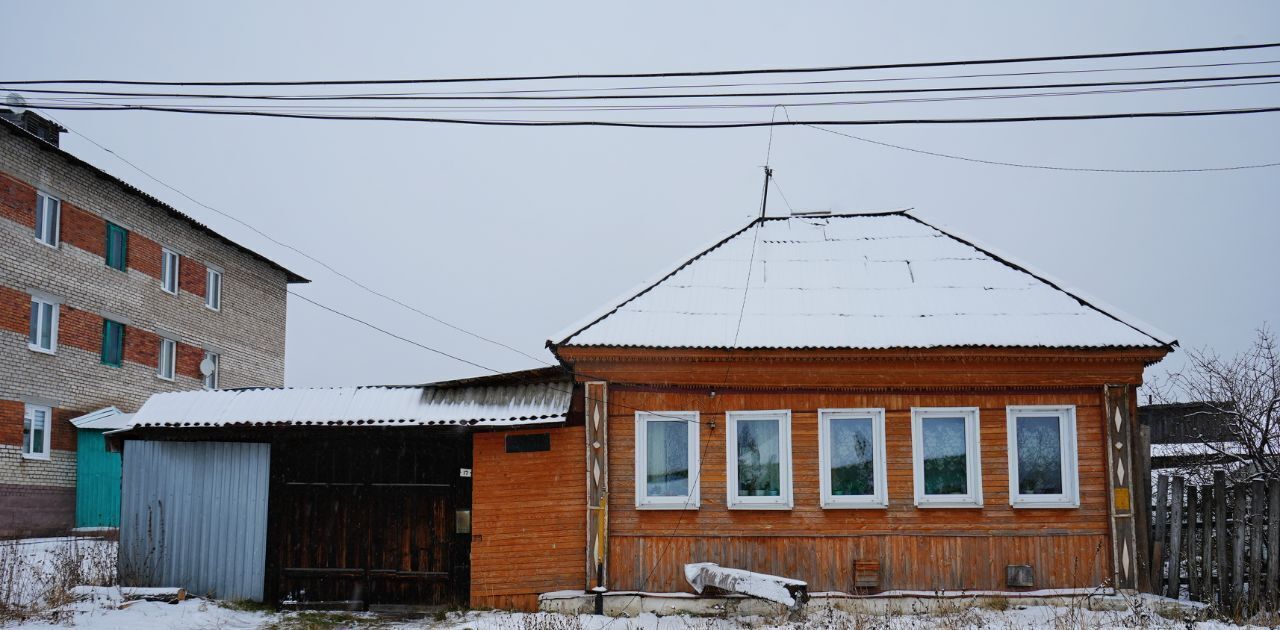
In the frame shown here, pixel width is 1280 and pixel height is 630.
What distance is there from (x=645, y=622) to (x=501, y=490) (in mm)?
2562

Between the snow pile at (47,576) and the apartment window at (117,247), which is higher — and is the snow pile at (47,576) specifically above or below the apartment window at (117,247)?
below

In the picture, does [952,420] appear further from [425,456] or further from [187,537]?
[187,537]

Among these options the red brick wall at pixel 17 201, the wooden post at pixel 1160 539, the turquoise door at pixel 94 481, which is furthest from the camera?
the turquoise door at pixel 94 481

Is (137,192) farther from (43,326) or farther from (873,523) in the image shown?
(873,523)

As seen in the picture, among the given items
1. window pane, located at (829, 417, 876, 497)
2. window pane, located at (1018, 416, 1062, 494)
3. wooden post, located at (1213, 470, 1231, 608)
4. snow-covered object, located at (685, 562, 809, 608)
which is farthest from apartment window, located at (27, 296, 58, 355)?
wooden post, located at (1213, 470, 1231, 608)

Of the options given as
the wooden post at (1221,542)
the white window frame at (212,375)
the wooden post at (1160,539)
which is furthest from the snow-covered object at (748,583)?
the white window frame at (212,375)

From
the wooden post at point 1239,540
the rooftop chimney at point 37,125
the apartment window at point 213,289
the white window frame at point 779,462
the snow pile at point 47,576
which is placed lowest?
the snow pile at point 47,576

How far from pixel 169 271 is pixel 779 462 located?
2209 centimetres

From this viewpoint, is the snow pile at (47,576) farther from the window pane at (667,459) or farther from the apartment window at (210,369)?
the apartment window at (210,369)

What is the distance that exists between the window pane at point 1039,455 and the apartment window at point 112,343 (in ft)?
73.2

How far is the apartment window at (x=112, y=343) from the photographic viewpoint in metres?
26.5

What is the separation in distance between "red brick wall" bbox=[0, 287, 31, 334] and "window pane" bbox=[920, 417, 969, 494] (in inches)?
775

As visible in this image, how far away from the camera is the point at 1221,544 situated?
12062mm

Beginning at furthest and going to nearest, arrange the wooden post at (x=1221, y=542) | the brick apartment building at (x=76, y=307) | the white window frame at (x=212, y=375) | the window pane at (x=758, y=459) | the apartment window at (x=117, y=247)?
1. the white window frame at (x=212, y=375)
2. the apartment window at (x=117, y=247)
3. the brick apartment building at (x=76, y=307)
4. the window pane at (x=758, y=459)
5. the wooden post at (x=1221, y=542)
